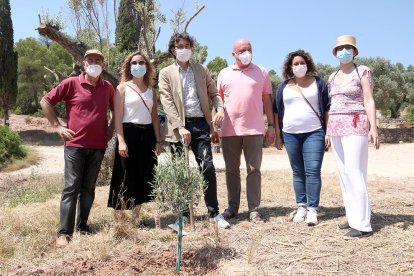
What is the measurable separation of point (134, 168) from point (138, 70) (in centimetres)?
109

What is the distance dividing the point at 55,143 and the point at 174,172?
2355 centimetres

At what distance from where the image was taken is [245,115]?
4.53 metres

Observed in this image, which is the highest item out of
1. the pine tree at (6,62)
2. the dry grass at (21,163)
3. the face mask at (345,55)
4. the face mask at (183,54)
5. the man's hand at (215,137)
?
the pine tree at (6,62)

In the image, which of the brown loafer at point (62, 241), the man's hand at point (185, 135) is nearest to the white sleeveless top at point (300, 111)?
the man's hand at point (185, 135)

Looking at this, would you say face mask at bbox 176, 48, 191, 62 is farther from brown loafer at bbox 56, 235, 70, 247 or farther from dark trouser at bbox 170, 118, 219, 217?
brown loafer at bbox 56, 235, 70, 247

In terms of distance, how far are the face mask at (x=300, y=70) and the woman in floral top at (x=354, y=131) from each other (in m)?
0.44

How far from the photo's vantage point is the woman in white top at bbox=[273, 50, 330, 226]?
14.5 feet

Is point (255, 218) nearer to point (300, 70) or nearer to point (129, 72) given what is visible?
point (300, 70)

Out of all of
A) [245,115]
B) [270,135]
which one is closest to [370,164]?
[270,135]

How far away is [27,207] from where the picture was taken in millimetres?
6000

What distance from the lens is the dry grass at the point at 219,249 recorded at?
3.27 m

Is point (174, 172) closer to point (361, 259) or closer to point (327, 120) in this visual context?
point (361, 259)

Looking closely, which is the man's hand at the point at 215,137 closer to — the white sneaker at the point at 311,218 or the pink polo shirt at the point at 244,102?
the pink polo shirt at the point at 244,102

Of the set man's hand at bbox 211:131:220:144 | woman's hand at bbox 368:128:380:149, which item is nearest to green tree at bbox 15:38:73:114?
man's hand at bbox 211:131:220:144
